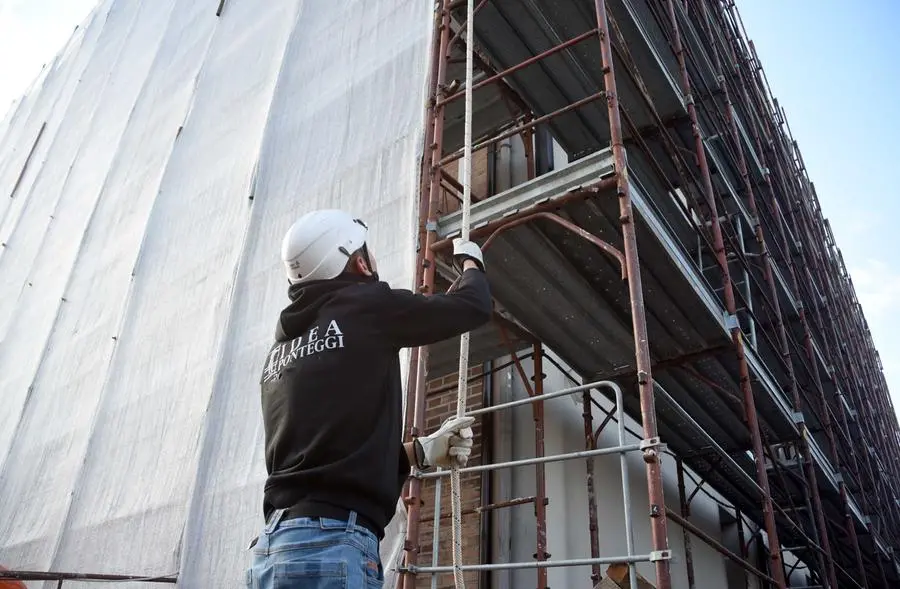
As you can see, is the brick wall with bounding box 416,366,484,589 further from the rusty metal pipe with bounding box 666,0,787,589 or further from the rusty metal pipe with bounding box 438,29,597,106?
the rusty metal pipe with bounding box 438,29,597,106

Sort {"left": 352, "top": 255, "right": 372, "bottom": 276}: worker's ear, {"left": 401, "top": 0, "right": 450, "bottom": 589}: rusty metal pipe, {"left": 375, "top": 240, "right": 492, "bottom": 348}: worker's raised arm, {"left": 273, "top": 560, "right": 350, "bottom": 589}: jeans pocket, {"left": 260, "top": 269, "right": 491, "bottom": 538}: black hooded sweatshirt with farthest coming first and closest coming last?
{"left": 401, "top": 0, "right": 450, "bottom": 589}: rusty metal pipe
{"left": 352, "top": 255, "right": 372, "bottom": 276}: worker's ear
{"left": 375, "top": 240, "right": 492, "bottom": 348}: worker's raised arm
{"left": 260, "top": 269, "right": 491, "bottom": 538}: black hooded sweatshirt
{"left": 273, "top": 560, "right": 350, "bottom": 589}: jeans pocket

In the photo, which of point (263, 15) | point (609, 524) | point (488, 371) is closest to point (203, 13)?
point (263, 15)

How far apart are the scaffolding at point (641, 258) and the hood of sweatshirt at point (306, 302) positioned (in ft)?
2.33

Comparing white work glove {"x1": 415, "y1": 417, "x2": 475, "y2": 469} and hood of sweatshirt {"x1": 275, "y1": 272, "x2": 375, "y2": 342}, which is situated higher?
hood of sweatshirt {"x1": 275, "y1": 272, "x2": 375, "y2": 342}

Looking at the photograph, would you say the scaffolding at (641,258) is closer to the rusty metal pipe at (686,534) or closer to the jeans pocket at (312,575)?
the rusty metal pipe at (686,534)

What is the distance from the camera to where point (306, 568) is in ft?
6.30

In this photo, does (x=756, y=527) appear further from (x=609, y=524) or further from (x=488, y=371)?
(x=488, y=371)

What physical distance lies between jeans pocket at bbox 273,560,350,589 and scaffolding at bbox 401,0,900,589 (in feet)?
4.79

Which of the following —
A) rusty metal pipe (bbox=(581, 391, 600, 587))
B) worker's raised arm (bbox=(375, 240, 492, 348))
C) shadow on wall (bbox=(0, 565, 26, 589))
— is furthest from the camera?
rusty metal pipe (bbox=(581, 391, 600, 587))

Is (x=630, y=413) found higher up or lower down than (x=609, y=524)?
higher up

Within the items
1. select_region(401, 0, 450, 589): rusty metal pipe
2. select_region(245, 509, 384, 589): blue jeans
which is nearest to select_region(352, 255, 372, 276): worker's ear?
select_region(245, 509, 384, 589): blue jeans

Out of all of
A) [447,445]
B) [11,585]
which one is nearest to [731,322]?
[447,445]

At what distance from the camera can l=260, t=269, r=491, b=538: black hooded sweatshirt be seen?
6.75 feet

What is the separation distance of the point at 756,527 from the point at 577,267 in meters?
6.53
